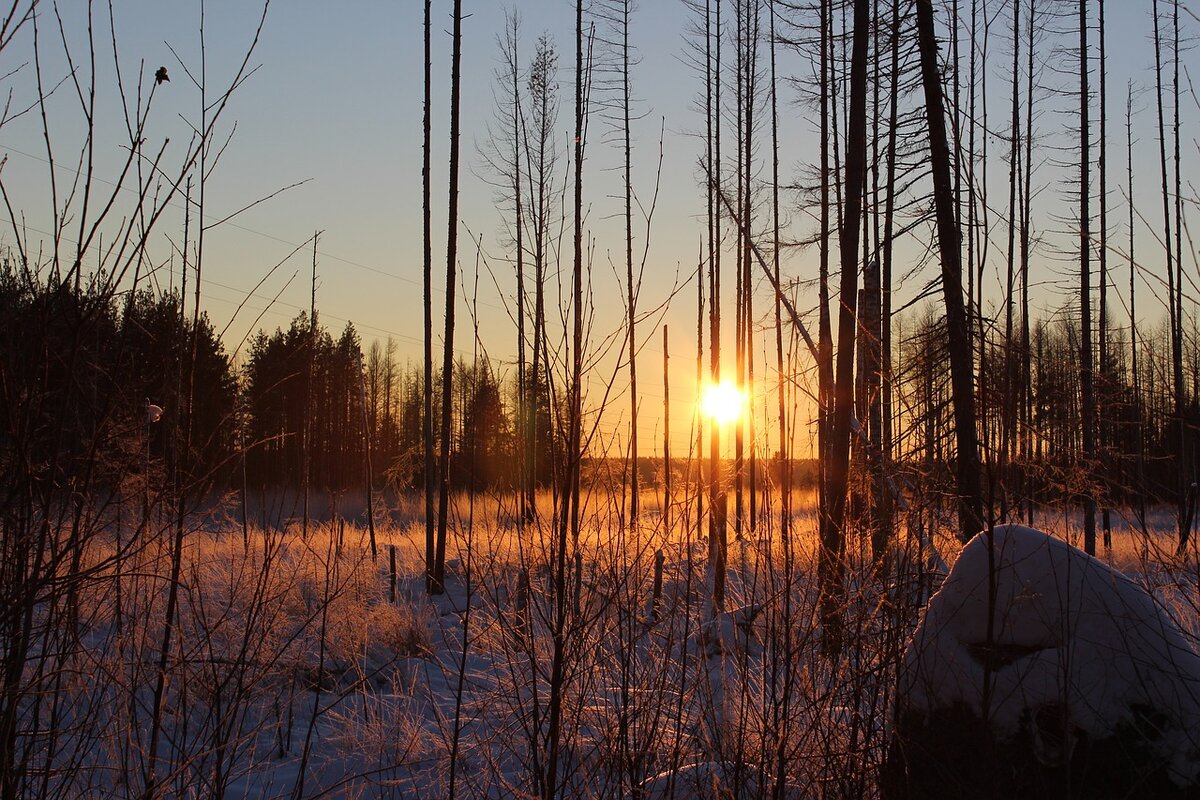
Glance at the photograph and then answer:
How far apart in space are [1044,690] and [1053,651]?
5.3 inches

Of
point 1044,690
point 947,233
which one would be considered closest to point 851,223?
point 947,233

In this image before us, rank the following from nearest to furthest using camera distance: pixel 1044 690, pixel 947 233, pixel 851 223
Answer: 1. pixel 1044 690
2. pixel 947 233
3. pixel 851 223

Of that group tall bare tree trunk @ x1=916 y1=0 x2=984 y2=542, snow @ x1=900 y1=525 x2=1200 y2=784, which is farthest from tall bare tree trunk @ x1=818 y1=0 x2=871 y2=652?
snow @ x1=900 y1=525 x2=1200 y2=784

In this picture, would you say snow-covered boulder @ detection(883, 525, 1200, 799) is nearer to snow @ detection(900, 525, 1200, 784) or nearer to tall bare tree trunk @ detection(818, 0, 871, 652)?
snow @ detection(900, 525, 1200, 784)

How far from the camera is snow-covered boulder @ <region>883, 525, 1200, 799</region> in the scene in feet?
7.47

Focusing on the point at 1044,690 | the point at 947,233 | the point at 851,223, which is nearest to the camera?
the point at 1044,690

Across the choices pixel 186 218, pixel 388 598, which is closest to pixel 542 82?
pixel 388 598

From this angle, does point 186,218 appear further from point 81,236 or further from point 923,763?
point 923,763

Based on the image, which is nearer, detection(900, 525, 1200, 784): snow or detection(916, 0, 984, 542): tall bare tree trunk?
detection(900, 525, 1200, 784): snow

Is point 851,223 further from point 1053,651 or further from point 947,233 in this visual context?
point 1053,651

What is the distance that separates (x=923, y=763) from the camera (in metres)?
2.51

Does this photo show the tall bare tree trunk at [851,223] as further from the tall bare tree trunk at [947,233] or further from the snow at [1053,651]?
the snow at [1053,651]

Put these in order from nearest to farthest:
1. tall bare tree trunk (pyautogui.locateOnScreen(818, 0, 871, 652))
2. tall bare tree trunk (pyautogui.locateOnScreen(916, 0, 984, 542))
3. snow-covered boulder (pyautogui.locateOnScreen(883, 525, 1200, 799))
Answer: snow-covered boulder (pyautogui.locateOnScreen(883, 525, 1200, 799)) < tall bare tree trunk (pyautogui.locateOnScreen(916, 0, 984, 542)) < tall bare tree trunk (pyautogui.locateOnScreen(818, 0, 871, 652))

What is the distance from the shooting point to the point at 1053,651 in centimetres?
242
